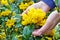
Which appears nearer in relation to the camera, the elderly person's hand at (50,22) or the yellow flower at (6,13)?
the elderly person's hand at (50,22)

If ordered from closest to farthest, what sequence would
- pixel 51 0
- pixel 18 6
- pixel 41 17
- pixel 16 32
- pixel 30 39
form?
pixel 41 17
pixel 30 39
pixel 51 0
pixel 16 32
pixel 18 6

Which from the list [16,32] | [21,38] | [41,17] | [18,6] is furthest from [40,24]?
[18,6]

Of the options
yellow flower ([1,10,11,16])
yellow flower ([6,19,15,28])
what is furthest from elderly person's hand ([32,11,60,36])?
yellow flower ([1,10,11,16])

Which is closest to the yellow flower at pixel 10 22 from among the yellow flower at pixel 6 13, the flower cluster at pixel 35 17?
the yellow flower at pixel 6 13

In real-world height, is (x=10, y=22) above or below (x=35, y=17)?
above

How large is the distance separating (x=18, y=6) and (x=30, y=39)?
428 mm

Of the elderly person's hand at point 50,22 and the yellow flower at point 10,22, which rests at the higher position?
the yellow flower at point 10,22

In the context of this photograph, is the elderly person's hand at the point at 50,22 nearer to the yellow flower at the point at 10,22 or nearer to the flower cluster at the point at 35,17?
the flower cluster at the point at 35,17

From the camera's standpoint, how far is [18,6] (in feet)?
5.86

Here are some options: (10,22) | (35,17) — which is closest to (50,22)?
(35,17)

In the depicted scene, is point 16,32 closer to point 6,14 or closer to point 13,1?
point 6,14

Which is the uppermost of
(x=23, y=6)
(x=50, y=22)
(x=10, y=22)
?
(x=23, y=6)

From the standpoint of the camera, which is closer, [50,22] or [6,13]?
[50,22]

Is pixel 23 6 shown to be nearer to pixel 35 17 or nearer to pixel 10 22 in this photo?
pixel 10 22
